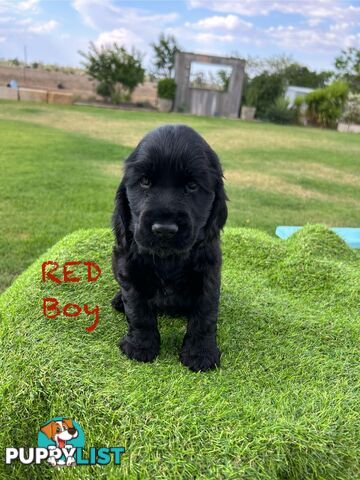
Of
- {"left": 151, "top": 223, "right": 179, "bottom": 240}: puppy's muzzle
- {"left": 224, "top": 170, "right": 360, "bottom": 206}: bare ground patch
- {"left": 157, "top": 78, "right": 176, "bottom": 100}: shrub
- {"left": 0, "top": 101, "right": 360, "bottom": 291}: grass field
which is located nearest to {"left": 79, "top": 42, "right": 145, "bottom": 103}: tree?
{"left": 157, "top": 78, "right": 176, "bottom": 100}: shrub

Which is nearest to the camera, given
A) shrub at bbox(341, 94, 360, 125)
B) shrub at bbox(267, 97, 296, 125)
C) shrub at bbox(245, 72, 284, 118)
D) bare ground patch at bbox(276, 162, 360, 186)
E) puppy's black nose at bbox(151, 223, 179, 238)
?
puppy's black nose at bbox(151, 223, 179, 238)

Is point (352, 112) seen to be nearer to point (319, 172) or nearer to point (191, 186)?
point (319, 172)

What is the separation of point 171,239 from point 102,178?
6.30 m

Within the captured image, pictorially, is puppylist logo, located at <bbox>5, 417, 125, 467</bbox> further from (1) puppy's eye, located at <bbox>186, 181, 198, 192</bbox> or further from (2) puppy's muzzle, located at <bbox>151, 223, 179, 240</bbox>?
(1) puppy's eye, located at <bbox>186, 181, 198, 192</bbox>

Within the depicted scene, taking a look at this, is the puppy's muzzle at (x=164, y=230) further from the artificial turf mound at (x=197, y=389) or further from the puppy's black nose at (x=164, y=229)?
the artificial turf mound at (x=197, y=389)

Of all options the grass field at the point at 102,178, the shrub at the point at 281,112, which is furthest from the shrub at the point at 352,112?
the grass field at the point at 102,178

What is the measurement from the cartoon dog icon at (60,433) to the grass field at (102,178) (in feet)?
6.74

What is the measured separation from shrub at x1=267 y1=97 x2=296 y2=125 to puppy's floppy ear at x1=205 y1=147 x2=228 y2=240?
2287cm

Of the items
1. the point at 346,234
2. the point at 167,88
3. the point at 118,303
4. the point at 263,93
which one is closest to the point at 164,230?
the point at 118,303

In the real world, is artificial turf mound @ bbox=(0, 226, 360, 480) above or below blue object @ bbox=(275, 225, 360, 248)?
above

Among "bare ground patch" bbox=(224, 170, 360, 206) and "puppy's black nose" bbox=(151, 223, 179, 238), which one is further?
"bare ground patch" bbox=(224, 170, 360, 206)

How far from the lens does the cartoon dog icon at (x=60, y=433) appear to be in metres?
1.98

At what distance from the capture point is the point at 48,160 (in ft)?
29.2

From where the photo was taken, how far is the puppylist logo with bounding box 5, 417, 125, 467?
1.91 meters
